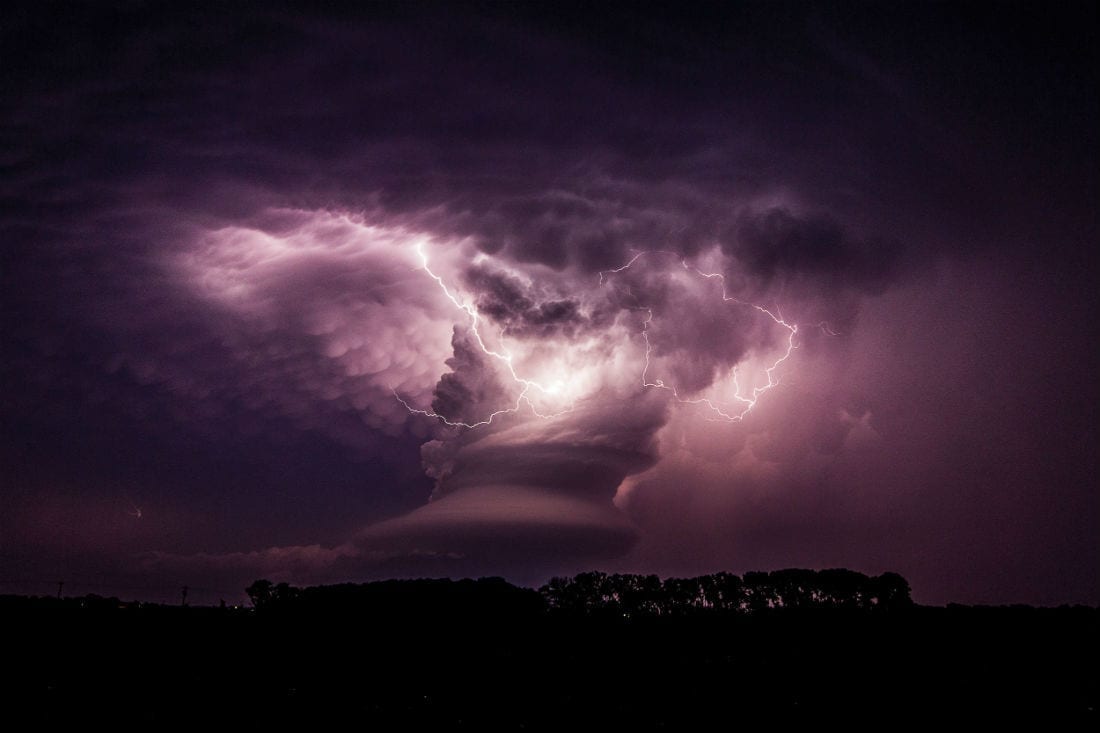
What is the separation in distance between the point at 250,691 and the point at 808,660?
113 ft

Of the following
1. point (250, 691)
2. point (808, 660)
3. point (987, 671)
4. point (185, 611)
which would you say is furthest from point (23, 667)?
point (987, 671)

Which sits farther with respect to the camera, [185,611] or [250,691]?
[185,611]

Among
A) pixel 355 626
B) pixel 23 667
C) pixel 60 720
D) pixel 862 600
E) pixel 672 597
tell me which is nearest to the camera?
pixel 60 720

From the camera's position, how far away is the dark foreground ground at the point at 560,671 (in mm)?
49312

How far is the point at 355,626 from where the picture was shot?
72.5m

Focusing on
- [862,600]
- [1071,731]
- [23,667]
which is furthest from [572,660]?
[862,600]

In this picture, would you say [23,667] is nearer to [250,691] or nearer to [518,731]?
[250,691]

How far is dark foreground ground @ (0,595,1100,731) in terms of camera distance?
49312 millimetres

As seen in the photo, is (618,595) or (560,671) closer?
(560,671)

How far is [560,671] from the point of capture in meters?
58.4

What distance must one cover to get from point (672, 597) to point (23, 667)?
77919mm

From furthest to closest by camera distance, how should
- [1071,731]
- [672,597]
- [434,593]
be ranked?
[672,597] → [434,593] → [1071,731]

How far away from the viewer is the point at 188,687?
5447 centimetres

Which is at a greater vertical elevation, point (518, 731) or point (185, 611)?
point (185, 611)
